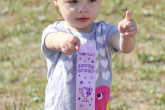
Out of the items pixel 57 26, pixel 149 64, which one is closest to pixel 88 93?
pixel 57 26

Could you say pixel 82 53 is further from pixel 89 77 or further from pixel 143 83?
pixel 143 83

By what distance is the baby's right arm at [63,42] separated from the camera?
218 centimetres

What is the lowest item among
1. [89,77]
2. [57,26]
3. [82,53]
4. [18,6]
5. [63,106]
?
[63,106]

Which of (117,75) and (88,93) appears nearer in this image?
(88,93)

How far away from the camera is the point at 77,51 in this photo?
8.32ft

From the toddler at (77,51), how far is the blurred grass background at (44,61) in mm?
366

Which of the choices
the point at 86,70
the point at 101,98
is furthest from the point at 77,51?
the point at 101,98

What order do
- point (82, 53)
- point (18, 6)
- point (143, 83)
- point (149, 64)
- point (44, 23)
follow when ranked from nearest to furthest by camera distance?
1. point (82, 53)
2. point (143, 83)
3. point (149, 64)
4. point (44, 23)
5. point (18, 6)

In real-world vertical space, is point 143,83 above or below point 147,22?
below

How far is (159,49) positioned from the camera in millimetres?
5223

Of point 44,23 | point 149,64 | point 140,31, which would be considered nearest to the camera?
point 149,64

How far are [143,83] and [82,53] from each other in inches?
83.0

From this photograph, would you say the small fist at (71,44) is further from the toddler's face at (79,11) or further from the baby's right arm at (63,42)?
the toddler's face at (79,11)

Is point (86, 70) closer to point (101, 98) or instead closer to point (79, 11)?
point (101, 98)
